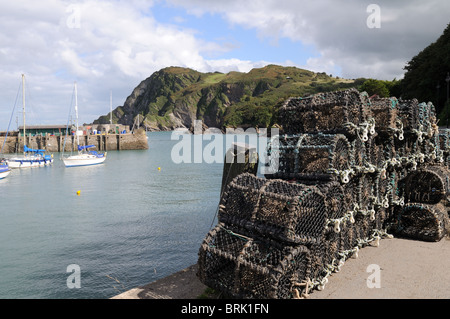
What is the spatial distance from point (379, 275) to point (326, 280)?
88 centimetres

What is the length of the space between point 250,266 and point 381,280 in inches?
80.3

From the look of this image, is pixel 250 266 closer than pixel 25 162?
Yes

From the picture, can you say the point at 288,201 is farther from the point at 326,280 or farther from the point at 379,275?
the point at 379,275

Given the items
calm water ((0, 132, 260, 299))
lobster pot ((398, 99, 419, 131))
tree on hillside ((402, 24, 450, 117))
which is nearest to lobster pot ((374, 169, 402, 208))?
lobster pot ((398, 99, 419, 131))

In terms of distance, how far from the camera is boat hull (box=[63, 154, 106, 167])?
1718 inches

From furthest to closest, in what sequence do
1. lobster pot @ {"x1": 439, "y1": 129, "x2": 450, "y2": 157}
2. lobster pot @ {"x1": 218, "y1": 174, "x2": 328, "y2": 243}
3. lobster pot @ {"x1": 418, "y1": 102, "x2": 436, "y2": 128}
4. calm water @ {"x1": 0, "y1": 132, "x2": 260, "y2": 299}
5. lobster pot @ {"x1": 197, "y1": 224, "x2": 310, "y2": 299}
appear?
calm water @ {"x1": 0, "y1": 132, "x2": 260, "y2": 299}, lobster pot @ {"x1": 439, "y1": 129, "x2": 450, "y2": 157}, lobster pot @ {"x1": 418, "y1": 102, "x2": 436, "y2": 128}, lobster pot @ {"x1": 218, "y1": 174, "x2": 328, "y2": 243}, lobster pot @ {"x1": 197, "y1": 224, "x2": 310, "y2": 299}

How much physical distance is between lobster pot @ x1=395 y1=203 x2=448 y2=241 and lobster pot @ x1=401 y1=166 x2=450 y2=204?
23 cm

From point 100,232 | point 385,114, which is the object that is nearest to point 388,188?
point 385,114

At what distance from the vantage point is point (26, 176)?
36.9 meters

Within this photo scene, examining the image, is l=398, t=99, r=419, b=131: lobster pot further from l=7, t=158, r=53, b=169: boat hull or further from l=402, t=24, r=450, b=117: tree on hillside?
l=7, t=158, r=53, b=169: boat hull

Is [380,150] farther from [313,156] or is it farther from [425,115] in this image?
[425,115]

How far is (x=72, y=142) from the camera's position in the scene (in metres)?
68.5

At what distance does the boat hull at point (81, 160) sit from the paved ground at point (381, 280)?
4223cm

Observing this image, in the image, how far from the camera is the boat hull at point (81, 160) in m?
43.6
